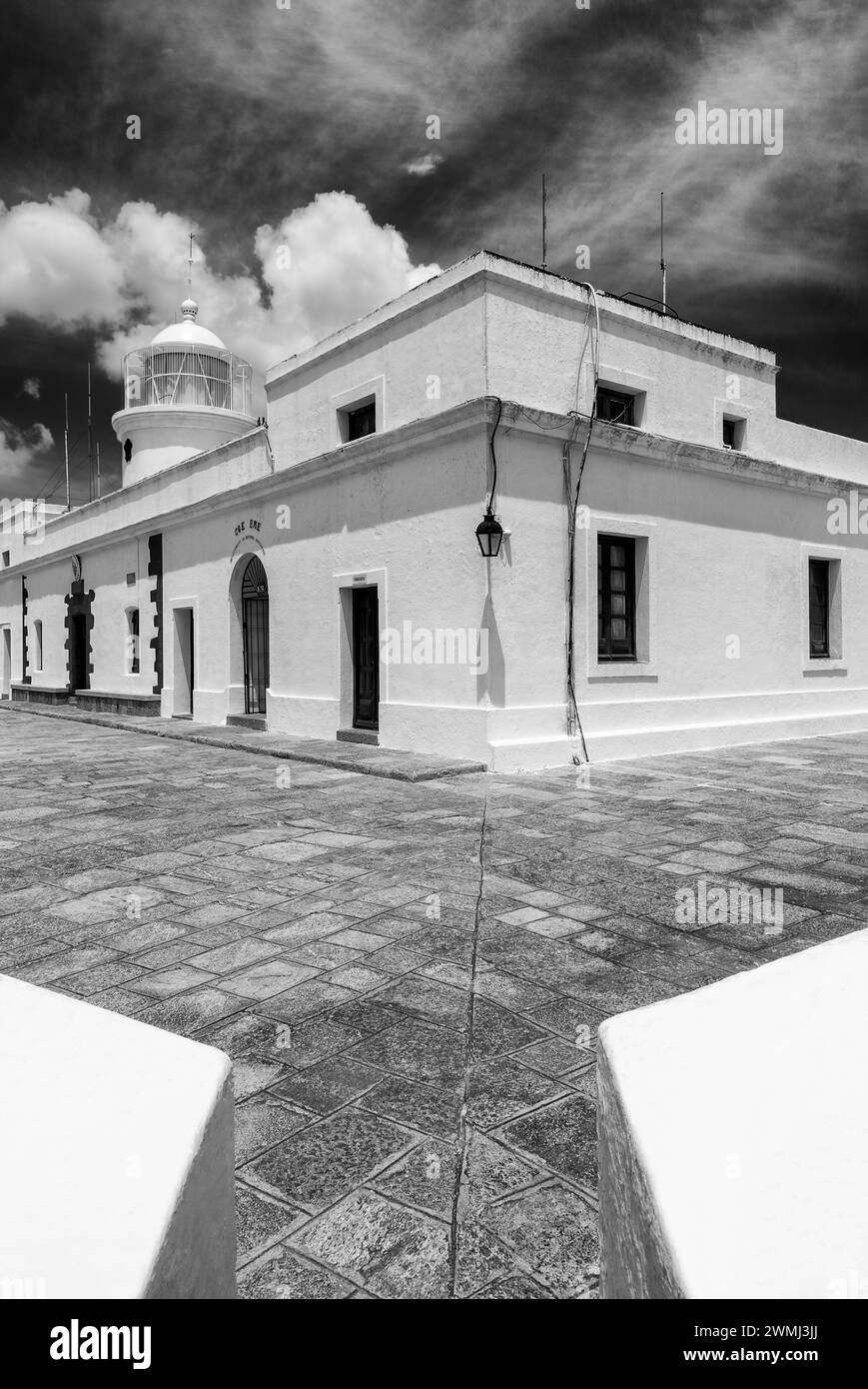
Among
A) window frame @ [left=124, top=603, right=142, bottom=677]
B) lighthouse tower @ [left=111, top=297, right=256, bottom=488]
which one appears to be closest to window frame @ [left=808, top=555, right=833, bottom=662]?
window frame @ [left=124, top=603, right=142, bottom=677]

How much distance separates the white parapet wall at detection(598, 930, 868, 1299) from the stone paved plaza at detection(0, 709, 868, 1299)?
0.69 meters

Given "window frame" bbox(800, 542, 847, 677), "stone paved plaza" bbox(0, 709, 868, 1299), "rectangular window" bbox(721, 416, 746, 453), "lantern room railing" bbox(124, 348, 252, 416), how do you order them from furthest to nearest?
"lantern room railing" bbox(124, 348, 252, 416) → "window frame" bbox(800, 542, 847, 677) → "rectangular window" bbox(721, 416, 746, 453) → "stone paved plaza" bbox(0, 709, 868, 1299)

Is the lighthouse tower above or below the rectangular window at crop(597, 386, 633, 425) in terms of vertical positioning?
above

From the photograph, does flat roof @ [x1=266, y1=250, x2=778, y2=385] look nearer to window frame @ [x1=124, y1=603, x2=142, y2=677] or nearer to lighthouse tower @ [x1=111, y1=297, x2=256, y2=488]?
window frame @ [x1=124, y1=603, x2=142, y2=677]

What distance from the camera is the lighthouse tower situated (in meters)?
21.1

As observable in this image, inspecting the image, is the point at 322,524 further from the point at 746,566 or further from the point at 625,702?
the point at 746,566

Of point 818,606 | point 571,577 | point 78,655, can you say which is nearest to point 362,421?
point 571,577

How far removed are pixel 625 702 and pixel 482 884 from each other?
6.28 m

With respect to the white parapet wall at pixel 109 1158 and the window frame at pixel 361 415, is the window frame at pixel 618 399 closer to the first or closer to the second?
the window frame at pixel 361 415

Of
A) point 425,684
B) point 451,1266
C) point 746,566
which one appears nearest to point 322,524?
point 425,684

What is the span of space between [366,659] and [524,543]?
3217 mm

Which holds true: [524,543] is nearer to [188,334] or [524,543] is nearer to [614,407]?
[614,407]

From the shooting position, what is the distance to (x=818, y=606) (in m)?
14.3
